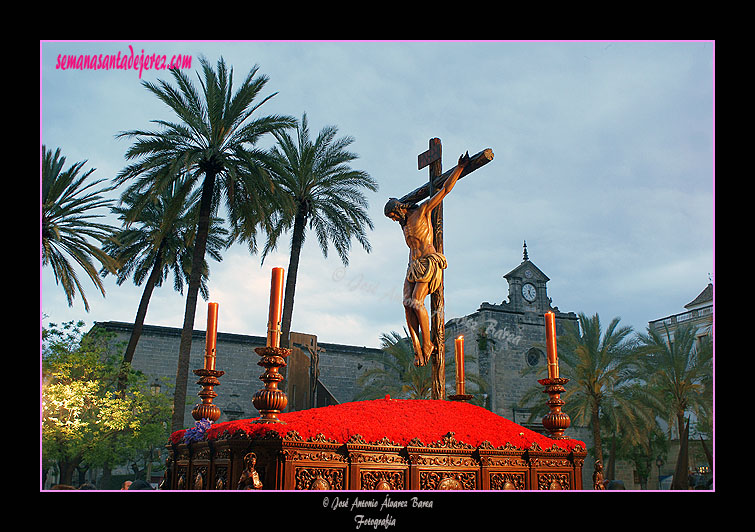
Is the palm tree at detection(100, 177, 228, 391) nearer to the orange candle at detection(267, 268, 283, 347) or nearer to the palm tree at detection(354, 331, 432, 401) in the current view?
the palm tree at detection(354, 331, 432, 401)

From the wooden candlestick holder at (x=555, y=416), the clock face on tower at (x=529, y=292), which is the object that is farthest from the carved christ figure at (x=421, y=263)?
the clock face on tower at (x=529, y=292)

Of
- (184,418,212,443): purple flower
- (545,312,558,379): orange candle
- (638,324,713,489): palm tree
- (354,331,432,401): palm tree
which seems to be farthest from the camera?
(354,331,432,401): palm tree

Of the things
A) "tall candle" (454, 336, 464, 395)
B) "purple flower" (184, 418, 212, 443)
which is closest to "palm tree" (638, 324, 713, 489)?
"tall candle" (454, 336, 464, 395)

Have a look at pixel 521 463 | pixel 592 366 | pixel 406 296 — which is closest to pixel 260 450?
pixel 521 463

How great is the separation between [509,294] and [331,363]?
11101 mm

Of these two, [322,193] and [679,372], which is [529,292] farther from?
[322,193]

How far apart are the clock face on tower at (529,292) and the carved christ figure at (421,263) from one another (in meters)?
30.7

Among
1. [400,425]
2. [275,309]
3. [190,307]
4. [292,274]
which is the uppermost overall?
[292,274]

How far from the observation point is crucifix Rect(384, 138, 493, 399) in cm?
736

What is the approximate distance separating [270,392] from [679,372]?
24.7 metres

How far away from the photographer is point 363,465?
16.5ft

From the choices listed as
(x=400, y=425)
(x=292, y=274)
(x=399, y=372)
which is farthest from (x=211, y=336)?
(x=399, y=372)

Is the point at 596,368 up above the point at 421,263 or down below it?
below
